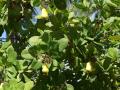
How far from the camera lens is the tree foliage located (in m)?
2.15

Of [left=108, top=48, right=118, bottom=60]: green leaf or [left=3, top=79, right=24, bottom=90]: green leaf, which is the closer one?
[left=3, top=79, right=24, bottom=90]: green leaf

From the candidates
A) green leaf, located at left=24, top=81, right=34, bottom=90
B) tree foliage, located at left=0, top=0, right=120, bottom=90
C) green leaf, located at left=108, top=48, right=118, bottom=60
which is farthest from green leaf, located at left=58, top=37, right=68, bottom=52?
green leaf, located at left=108, top=48, right=118, bottom=60

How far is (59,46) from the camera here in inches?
85.1

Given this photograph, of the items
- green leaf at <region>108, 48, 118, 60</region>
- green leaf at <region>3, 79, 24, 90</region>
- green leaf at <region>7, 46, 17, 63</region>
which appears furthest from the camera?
green leaf at <region>108, 48, 118, 60</region>

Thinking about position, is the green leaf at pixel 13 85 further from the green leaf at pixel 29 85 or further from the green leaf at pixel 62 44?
the green leaf at pixel 62 44

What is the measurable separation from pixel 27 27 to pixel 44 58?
40 cm

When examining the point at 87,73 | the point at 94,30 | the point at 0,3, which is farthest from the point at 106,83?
the point at 0,3

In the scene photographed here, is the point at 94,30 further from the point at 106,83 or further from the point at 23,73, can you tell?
the point at 23,73

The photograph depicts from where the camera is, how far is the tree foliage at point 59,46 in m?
2.15

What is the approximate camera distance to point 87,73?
94.7 inches

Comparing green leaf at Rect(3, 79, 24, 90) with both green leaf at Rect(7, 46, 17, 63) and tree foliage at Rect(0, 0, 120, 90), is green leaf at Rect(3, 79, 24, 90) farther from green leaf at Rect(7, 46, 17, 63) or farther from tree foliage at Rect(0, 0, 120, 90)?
green leaf at Rect(7, 46, 17, 63)

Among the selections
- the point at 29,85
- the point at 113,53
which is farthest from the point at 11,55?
the point at 113,53

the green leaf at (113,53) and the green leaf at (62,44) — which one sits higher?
the green leaf at (62,44)

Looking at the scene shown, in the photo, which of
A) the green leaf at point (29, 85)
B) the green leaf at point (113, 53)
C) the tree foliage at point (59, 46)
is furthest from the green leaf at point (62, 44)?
the green leaf at point (113, 53)
